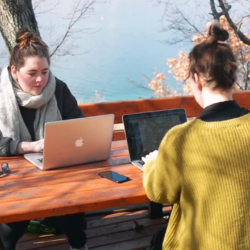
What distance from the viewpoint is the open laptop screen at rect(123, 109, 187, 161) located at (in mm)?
2438

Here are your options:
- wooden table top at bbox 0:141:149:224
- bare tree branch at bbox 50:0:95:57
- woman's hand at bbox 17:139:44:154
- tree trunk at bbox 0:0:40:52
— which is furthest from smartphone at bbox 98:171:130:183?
bare tree branch at bbox 50:0:95:57

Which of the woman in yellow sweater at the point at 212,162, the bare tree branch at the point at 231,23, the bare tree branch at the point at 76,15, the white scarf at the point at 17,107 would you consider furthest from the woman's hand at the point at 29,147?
the bare tree branch at the point at 231,23

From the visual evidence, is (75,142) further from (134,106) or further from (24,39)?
(134,106)

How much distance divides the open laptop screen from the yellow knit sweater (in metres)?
0.80

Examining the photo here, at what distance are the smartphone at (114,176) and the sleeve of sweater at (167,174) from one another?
38cm

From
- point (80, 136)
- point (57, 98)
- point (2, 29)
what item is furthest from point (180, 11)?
point (80, 136)

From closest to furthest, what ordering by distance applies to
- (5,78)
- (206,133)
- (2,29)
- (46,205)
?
1. (206,133)
2. (46,205)
3. (5,78)
4. (2,29)

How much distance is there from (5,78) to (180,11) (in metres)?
4.73

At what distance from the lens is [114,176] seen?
7.27ft

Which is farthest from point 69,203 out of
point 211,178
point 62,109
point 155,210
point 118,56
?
point 118,56

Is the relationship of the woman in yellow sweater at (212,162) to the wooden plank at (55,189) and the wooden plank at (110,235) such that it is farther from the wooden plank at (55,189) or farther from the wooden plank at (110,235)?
the wooden plank at (110,235)

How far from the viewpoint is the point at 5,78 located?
2.72 metres

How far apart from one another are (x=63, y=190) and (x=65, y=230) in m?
0.55

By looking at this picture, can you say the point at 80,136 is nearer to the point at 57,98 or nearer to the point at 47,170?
the point at 47,170
